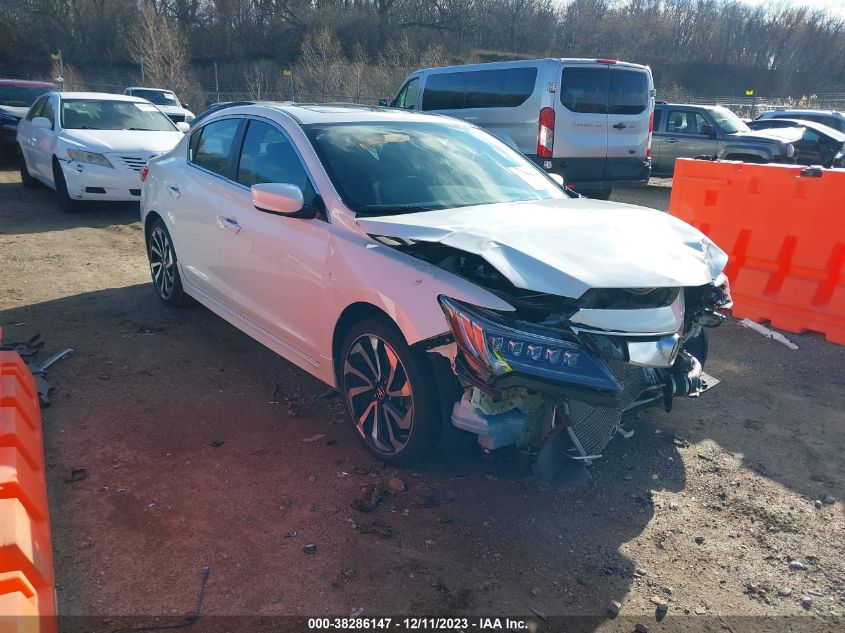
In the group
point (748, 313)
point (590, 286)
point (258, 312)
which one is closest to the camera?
point (590, 286)

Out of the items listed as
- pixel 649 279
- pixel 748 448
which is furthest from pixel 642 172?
pixel 649 279

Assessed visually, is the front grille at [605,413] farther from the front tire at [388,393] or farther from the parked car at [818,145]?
the parked car at [818,145]

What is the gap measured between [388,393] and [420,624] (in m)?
1.20

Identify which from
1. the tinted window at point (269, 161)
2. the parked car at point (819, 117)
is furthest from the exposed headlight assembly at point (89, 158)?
the parked car at point (819, 117)

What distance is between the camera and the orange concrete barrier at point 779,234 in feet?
18.0

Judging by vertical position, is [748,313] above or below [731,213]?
below

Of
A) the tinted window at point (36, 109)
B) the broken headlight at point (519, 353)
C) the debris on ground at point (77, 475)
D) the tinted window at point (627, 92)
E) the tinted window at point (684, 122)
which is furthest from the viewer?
the tinted window at point (684, 122)

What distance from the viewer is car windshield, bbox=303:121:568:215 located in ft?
12.5

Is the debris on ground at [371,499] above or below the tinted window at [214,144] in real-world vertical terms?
below

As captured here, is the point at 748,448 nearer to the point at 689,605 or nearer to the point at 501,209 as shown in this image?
the point at 689,605

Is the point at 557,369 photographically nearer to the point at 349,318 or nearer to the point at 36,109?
the point at 349,318

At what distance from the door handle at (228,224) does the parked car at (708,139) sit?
1211cm

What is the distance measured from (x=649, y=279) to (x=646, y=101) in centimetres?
930

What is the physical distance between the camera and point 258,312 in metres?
4.39
